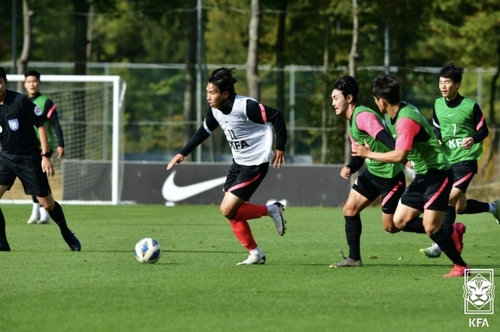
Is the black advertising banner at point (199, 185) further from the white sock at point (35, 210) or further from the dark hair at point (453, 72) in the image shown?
the dark hair at point (453, 72)

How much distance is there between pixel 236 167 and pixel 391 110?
2135mm

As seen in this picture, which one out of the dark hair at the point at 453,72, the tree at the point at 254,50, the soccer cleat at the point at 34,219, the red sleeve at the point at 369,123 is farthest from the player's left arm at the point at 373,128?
the tree at the point at 254,50

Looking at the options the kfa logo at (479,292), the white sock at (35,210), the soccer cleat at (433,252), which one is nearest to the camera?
the kfa logo at (479,292)

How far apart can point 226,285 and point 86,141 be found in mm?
20618

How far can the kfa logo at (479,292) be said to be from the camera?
7652mm

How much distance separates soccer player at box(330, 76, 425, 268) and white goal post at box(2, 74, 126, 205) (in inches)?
484

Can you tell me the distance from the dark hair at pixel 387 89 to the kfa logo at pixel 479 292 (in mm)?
1730

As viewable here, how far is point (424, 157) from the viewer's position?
9477 millimetres

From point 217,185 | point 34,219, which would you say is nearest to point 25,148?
point 34,219

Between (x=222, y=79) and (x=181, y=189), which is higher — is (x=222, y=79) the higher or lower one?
the higher one

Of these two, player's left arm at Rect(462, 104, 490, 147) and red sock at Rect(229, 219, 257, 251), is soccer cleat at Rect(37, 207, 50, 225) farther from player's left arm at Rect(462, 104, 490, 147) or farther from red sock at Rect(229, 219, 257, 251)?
player's left arm at Rect(462, 104, 490, 147)

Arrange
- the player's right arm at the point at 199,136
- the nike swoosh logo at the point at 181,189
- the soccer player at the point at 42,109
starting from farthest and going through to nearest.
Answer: the nike swoosh logo at the point at 181,189
the soccer player at the point at 42,109
the player's right arm at the point at 199,136

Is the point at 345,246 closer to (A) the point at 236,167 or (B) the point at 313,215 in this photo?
(A) the point at 236,167

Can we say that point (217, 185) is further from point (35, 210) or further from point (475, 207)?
point (475, 207)
